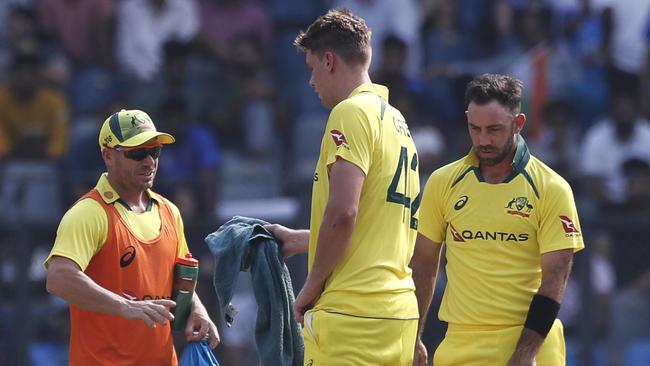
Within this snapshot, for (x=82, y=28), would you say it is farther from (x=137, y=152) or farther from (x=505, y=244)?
(x=505, y=244)

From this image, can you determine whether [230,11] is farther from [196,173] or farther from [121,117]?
[121,117]

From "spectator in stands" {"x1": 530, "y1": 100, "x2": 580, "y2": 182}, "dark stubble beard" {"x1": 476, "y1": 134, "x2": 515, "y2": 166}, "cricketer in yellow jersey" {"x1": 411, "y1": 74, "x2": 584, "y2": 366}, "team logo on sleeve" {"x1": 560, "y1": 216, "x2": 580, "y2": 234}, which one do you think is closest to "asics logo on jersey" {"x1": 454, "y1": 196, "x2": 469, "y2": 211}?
"cricketer in yellow jersey" {"x1": 411, "y1": 74, "x2": 584, "y2": 366}

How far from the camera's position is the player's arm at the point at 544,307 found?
593 centimetres

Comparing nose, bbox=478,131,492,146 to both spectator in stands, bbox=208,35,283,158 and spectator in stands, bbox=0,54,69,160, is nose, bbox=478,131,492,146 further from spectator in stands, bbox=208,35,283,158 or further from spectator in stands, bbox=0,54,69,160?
spectator in stands, bbox=0,54,69,160

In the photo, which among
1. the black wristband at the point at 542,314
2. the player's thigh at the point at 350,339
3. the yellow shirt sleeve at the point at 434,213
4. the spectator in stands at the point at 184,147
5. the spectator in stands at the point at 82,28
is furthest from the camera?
the spectator in stands at the point at 82,28

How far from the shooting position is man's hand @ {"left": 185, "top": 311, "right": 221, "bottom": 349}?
6457mm

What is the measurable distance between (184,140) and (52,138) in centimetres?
138

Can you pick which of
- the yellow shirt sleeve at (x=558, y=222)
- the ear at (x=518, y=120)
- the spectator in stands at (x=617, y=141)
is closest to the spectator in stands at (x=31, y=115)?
the spectator in stands at (x=617, y=141)

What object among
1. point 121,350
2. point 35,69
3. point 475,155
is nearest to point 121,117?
point 121,350

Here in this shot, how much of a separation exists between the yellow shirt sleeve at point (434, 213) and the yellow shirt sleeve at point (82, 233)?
157 cm

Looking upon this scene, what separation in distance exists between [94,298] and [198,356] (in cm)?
75

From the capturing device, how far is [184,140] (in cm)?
1230

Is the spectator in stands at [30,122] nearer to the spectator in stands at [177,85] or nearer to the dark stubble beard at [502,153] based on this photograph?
the spectator in stands at [177,85]

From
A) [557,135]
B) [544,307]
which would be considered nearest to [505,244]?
[544,307]
